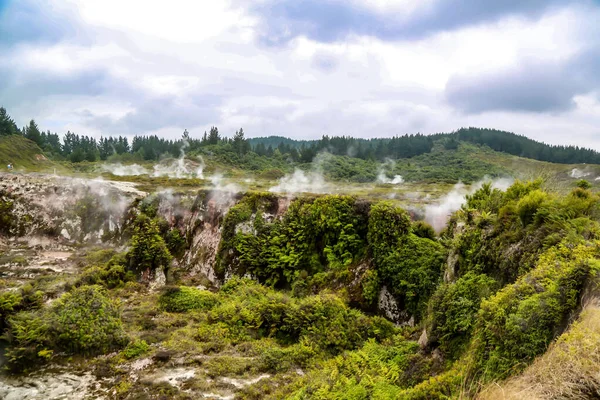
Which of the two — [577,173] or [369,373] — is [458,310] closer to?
[369,373]

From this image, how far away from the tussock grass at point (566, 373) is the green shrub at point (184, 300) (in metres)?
13.2

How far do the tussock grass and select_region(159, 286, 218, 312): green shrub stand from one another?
13174 mm

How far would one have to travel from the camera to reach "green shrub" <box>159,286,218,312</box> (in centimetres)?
1573

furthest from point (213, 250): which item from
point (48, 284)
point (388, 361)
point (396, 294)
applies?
point (388, 361)

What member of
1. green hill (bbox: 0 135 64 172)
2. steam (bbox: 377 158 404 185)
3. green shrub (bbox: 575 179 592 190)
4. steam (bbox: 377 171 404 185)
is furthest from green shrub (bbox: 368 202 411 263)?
green hill (bbox: 0 135 64 172)

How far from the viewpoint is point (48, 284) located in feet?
54.7

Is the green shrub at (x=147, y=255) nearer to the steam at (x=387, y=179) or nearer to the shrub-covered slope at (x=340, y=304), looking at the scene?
the shrub-covered slope at (x=340, y=304)

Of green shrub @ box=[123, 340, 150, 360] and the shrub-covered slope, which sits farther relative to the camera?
green shrub @ box=[123, 340, 150, 360]

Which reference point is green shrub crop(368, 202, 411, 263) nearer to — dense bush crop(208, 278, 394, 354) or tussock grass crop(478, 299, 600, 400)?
dense bush crop(208, 278, 394, 354)

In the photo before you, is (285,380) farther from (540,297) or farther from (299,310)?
(540,297)

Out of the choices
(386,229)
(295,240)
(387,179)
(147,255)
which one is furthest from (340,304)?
(387,179)

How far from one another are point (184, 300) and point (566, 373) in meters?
14.5

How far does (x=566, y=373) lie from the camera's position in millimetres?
4102

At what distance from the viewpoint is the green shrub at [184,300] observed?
15727 millimetres
